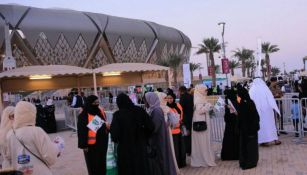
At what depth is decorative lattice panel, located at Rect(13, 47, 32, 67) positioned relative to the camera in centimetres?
5361

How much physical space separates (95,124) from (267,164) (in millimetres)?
3518

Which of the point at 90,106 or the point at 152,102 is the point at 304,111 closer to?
the point at 152,102

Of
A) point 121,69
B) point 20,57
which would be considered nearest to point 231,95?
point 121,69

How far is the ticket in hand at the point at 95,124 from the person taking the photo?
19.2 ft

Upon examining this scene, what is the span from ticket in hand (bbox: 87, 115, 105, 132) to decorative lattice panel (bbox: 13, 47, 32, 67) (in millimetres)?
50230

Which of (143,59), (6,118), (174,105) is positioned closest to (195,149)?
(174,105)

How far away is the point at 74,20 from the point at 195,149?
5241 cm

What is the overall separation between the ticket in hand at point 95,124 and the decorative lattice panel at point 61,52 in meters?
50.1

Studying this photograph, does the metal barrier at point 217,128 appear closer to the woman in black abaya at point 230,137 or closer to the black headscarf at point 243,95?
the woman in black abaya at point 230,137

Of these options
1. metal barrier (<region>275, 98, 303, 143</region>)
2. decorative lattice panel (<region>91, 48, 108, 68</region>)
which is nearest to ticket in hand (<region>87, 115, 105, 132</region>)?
metal barrier (<region>275, 98, 303, 143</region>)

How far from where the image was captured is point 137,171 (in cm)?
530

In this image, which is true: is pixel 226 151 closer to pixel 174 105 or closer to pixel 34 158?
pixel 174 105

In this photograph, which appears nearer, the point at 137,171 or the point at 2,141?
the point at 2,141

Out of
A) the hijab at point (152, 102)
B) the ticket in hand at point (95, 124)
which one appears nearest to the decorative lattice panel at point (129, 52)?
the hijab at point (152, 102)
